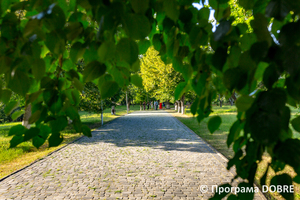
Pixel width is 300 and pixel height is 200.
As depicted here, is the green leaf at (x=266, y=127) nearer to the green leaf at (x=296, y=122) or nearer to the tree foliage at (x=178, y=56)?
the tree foliage at (x=178, y=56)

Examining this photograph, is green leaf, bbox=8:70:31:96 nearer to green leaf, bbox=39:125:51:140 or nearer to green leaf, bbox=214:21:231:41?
green leaf, bbox=39:125:51:140

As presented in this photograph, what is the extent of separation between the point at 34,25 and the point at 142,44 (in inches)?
32.4

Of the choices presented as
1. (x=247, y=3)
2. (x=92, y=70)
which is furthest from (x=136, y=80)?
(x=247, y=3)

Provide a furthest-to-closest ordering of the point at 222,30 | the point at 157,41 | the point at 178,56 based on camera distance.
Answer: the point at 157,41
the point at 178,56
the point at 222,30

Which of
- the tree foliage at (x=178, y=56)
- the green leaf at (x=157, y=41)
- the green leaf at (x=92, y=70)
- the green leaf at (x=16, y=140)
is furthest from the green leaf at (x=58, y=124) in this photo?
the green leaf at (x=157, y=41)

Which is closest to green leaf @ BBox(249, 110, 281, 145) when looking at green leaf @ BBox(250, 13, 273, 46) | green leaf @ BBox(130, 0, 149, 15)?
green leaf @ BBox(250, 13, 273, 46)

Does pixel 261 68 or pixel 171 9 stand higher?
pixel 171 9

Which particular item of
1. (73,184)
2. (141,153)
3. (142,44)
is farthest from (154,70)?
(142,44)

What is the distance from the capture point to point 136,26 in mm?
658

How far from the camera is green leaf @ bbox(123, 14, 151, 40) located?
65 cm

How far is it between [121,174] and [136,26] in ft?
18.1

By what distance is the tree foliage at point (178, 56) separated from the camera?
0.60 meters

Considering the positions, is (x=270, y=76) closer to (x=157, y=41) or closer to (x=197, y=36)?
(x=197, y=36)

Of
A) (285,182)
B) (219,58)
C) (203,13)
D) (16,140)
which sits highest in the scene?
(203,13)
